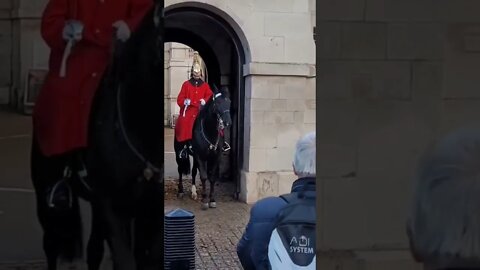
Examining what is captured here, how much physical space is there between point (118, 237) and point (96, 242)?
0.30ft

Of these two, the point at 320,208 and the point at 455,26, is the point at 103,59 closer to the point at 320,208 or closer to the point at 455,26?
the point at 320,208

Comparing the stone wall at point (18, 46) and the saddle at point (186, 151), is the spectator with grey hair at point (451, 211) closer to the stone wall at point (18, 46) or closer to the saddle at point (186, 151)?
the stone wall at point (18, 46)

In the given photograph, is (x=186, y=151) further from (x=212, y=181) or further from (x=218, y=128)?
(x=218, y=128)

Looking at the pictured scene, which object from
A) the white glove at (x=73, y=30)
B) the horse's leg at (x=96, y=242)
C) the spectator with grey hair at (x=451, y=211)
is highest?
the white glove at (x=73, y=30)

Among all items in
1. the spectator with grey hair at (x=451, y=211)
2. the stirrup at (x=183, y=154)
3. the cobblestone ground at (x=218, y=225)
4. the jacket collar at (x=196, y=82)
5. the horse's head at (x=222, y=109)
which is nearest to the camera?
the spectator with grey hair at (x=451, y=211)

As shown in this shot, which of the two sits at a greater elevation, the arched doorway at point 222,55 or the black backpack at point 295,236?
the arched doorway at point 222,55

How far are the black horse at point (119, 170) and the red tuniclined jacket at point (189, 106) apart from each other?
23.1ft

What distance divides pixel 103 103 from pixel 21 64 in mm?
358

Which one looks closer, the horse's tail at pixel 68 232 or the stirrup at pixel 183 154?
the horse's tail at pixel 68 232

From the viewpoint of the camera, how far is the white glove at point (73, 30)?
2.68 metres

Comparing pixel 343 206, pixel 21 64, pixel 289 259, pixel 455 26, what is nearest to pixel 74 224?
pixel 21 64

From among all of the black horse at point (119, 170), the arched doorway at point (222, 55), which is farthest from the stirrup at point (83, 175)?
the arched doorway at point (222, 55)

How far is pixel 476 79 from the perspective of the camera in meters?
2.98

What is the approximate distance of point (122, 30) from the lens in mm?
2715
